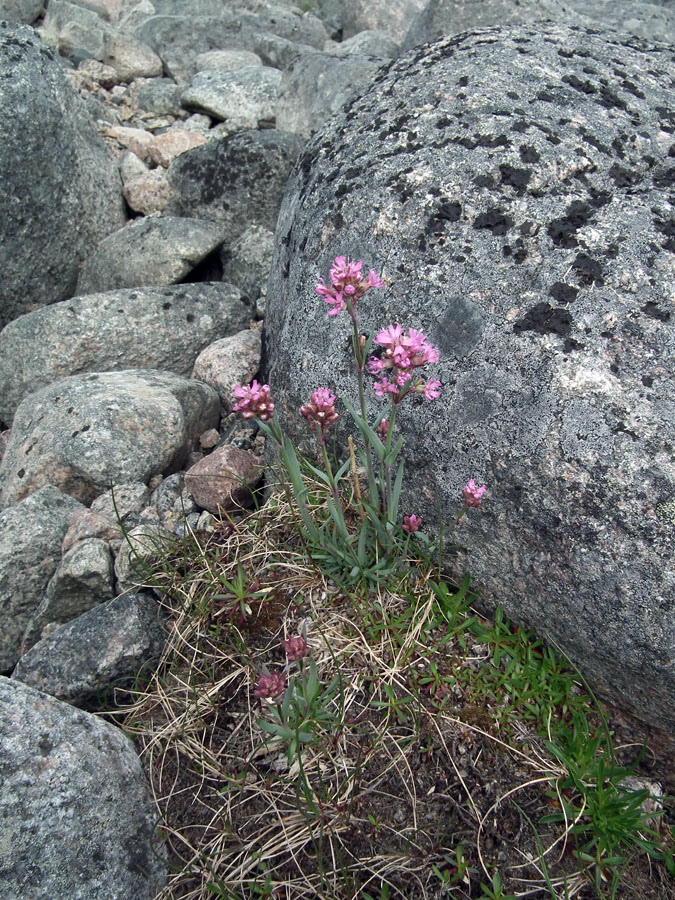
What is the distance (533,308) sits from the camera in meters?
2.58

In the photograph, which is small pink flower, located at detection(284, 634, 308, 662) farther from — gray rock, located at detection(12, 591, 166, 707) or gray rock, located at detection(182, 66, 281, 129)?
gray rock, located at detection(182, 66, 281, 129)

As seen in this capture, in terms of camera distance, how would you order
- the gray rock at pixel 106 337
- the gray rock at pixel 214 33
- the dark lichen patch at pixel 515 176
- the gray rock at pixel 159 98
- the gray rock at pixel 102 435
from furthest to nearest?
the gray rock at pixel 214 33 < the gray rock at pixel 159 98 < the gray rock at pixel 106 337 < the gray rock at pixel 102 435 < the dark lichen patch at pixel 515 176

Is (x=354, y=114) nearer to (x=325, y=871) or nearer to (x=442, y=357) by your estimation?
(x=442, y=357)

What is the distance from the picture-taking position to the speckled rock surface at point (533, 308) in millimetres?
2314

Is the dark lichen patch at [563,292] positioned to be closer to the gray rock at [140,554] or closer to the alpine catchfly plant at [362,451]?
the alpine catchfly plant at [362,451]

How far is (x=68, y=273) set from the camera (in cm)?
586

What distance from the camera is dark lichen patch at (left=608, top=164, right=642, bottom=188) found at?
289 cm

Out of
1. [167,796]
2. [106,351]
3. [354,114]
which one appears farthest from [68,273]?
[167,796]

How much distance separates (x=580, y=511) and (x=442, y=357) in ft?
2.64

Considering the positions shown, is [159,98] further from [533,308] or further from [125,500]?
[533,308]

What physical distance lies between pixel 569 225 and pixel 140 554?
2.35 metres

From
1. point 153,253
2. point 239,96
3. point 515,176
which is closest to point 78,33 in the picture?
point 239,96

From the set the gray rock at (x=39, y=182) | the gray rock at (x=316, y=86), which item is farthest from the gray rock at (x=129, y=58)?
the gray rock at (x=39, y=182)

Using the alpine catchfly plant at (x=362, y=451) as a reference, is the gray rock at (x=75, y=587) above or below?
below
